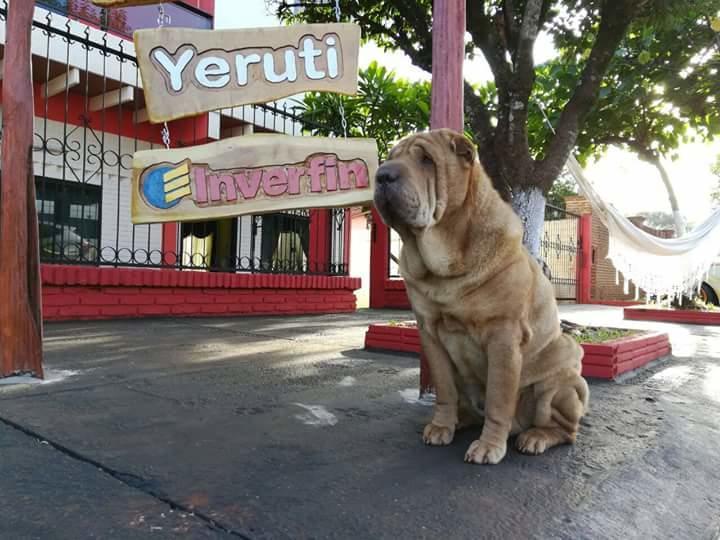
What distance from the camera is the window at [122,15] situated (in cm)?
861

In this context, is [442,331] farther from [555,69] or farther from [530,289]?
[555,69]

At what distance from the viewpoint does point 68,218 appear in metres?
8.77

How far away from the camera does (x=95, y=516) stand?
1.44 metres

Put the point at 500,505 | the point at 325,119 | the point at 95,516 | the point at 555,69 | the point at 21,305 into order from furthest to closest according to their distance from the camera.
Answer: the point at 325,119 < the point at 555,69 < the point at 21,305 < the point at 500,505 < the point at 95,516

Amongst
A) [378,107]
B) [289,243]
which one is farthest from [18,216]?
[289,243]

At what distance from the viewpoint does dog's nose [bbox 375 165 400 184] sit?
1.91 meters

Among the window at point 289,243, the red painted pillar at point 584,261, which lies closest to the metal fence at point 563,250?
the red painted pillar at point 584,261

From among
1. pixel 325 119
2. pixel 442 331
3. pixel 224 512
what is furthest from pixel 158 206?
pixel 325 119

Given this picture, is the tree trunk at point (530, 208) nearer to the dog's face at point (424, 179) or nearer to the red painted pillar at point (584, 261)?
the dog's face at point (424, 179)

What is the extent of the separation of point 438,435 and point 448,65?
7.07 ft

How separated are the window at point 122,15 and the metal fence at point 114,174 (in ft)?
0.73

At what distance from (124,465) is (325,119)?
7.97m

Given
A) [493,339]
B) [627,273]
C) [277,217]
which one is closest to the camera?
[493,339]

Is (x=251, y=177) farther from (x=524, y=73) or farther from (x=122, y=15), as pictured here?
(x=122, y=15)
